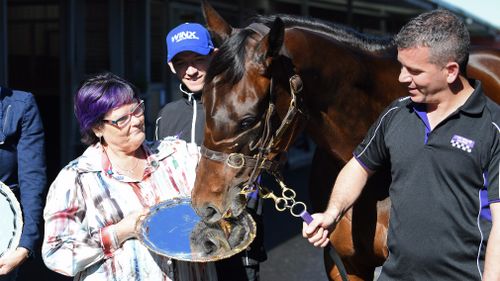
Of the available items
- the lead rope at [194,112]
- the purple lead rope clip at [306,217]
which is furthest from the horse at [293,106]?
the lead rope at [194,112]

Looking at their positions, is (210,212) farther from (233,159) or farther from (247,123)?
(247,123)

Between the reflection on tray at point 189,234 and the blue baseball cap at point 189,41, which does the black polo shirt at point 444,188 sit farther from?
the blue baseball cap at point 189,41

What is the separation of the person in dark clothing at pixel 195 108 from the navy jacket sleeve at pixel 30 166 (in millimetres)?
531

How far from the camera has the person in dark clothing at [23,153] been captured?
274 centimetres

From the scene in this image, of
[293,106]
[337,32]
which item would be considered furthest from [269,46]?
[337,32]

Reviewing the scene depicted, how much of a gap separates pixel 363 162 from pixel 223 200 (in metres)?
0.48

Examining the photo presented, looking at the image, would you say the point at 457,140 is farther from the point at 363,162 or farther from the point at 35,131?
the point at 35,131

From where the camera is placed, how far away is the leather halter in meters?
2.22

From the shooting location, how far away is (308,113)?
245 cm

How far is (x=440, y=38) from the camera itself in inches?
75.9

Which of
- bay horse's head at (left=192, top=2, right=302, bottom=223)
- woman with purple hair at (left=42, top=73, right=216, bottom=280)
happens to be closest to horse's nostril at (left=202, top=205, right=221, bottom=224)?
bay horse's head at (left=192, top=2, right=302, bottom=223)

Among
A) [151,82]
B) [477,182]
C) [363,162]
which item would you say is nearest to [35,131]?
[363,162]

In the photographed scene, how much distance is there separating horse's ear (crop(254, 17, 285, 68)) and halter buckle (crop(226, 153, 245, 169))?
308 millimetres

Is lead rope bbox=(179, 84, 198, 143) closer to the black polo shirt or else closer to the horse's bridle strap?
the horse's bridle strap
